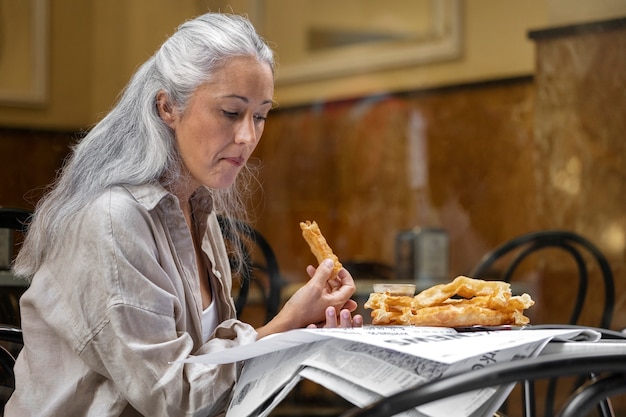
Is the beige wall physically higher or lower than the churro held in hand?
higher

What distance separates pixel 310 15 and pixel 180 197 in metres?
3.23

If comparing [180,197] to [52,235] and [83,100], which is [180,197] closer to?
[52,235]

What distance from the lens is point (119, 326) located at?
1.38 m

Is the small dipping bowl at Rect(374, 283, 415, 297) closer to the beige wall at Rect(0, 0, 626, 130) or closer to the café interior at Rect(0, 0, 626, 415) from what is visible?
the café interior at Rect(0, 0, 626, 415)

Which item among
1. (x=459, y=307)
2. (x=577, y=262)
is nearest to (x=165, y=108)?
(x=459, y=307)

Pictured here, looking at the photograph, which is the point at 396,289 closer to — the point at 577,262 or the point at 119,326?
the point at 119,326

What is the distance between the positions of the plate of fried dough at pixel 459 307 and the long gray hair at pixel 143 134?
378 mm

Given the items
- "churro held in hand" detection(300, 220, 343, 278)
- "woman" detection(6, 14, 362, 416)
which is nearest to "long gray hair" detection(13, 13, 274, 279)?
"woman" detection(6, 14, 362, 416)

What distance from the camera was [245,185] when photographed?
1969mm

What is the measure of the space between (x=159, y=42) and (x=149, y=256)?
217 cm

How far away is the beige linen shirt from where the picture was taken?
1367mm

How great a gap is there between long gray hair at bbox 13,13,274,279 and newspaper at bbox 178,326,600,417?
36 centimetres

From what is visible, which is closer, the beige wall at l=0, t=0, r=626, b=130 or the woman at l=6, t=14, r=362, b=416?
the woman at l=6, t=14, r=362, b=416

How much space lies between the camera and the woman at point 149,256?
1.38 meters
